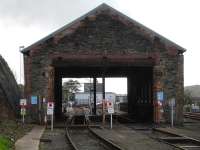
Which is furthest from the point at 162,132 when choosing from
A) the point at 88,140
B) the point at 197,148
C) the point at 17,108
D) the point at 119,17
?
the point at 17,108

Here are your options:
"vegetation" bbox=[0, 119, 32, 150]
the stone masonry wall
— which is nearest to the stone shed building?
the stone masonry wall

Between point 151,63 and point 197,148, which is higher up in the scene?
point 151,63

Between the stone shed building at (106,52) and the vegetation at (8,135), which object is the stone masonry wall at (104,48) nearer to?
the stone shed building at (106,52)

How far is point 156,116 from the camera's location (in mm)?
38594

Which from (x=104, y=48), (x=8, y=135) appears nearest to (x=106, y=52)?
(x=104, y=48)

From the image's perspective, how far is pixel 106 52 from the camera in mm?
38656

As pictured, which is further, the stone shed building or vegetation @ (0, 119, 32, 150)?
the stone shed building

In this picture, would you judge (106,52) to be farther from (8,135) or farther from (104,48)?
(8,135)

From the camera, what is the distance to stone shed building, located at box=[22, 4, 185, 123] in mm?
38344

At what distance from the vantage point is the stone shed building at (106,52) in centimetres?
3834

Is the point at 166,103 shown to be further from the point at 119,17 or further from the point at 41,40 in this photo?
the point at 41,40

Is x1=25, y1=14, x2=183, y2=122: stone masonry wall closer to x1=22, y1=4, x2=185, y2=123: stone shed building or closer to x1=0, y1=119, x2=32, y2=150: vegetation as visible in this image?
x1=22, y1=4, x2=185, y2=123: stone shed building

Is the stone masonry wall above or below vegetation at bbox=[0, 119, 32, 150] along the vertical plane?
above

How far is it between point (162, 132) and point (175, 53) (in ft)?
34.4
